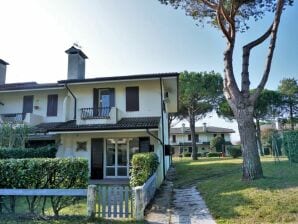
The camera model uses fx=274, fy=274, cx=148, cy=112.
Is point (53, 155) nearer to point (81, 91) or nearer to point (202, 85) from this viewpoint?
point (81, 91)

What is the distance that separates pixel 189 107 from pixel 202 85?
3.44 m

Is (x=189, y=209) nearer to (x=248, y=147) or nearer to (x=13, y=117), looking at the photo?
(x=248, y=147)

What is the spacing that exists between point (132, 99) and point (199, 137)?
1983 inches

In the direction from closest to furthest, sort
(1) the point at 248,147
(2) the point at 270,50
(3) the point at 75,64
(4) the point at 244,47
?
(1) the point at 248,147 < (2) the point at 270,50 < (4) the point at 244,47 < (3) the point at 75,64

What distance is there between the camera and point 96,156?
1797 centimetres

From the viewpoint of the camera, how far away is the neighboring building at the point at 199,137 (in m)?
65.0

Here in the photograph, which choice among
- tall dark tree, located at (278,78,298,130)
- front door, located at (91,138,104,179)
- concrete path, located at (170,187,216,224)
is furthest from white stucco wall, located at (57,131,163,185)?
tall dark tree, located at (278,78,298,130)

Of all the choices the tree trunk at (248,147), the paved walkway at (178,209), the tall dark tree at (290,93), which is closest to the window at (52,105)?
the paved walkway at (178,209)

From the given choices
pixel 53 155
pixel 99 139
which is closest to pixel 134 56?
pixel 99 139

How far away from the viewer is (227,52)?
13.7 metres

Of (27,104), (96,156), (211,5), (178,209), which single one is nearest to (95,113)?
(96,156)

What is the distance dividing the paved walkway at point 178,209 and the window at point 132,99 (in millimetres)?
6744

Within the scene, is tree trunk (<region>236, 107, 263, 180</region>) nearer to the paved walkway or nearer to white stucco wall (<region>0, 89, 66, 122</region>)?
the paved walkway

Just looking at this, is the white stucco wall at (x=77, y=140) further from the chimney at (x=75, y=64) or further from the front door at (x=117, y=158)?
the chimney at (x=75, y=64)
